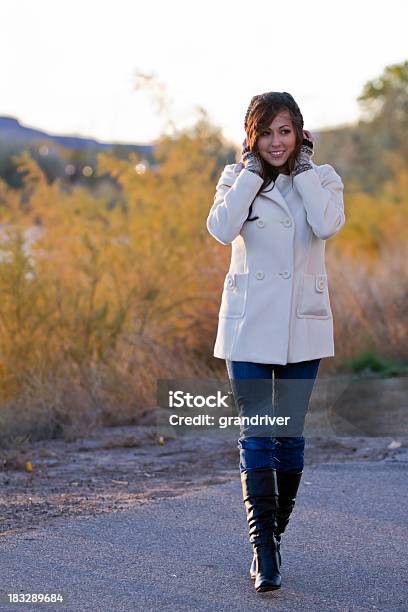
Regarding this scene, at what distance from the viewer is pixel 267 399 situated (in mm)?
4770

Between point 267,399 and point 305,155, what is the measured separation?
1.05 metres

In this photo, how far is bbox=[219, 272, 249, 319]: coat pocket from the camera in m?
4.84

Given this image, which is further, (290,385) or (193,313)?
(193,313)

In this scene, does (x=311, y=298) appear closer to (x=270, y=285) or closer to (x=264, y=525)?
(x=270, y=285)

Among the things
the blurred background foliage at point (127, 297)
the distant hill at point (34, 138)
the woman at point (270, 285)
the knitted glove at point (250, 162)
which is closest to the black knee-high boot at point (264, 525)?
the woman at point (270, 285)

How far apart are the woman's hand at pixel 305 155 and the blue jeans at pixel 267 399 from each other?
813 mm

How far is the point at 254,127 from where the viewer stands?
4.85 m

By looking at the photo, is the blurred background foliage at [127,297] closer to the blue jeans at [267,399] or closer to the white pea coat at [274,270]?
the blue jeans at [267,399]

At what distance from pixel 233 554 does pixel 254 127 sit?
6.47 ft

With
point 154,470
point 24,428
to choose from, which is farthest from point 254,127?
point 24,428

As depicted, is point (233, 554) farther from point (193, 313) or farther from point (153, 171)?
point (153, 171)

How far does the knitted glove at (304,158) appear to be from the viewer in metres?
4.88

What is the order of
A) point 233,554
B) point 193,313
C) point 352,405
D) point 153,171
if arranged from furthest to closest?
point 153,171
point 193,313
point 352,405
point 233,554

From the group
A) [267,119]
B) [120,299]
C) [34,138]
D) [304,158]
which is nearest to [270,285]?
[304,158]
